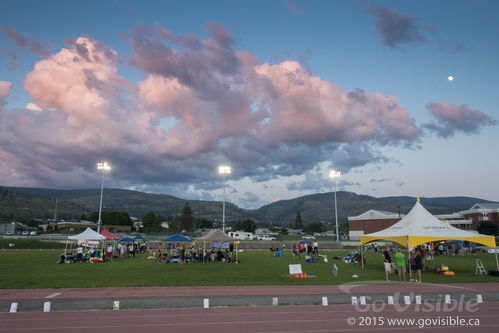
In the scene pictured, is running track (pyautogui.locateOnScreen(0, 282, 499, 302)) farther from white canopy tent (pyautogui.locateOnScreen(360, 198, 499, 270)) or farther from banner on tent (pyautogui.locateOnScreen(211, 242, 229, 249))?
banner on tent (pyautogui.locateOnScreen(211, 242, 229, 249))

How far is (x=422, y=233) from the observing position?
795 inches

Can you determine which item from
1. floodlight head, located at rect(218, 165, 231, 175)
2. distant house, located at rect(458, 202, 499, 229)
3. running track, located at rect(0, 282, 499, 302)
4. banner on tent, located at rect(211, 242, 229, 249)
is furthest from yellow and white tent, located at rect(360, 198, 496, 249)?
distant house, located at rect(458, 202, 499, 229)

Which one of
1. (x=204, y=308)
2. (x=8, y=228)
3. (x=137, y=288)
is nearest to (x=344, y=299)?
(x=204, y=308)

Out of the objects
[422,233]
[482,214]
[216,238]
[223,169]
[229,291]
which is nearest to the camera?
[229,291]

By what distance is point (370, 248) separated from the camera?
Answer: 50344mm

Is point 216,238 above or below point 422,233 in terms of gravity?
below

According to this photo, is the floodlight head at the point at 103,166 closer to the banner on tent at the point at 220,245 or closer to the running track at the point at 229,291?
the banner on tent at the point at 220,245

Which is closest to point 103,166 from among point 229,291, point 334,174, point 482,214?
point 334,174

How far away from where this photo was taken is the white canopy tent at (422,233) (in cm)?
1971

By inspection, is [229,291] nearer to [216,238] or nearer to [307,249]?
[216,238]

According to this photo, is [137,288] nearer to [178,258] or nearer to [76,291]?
[76,291]

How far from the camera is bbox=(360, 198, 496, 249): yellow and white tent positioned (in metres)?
19.7

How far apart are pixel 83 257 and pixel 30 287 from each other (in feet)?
51.4

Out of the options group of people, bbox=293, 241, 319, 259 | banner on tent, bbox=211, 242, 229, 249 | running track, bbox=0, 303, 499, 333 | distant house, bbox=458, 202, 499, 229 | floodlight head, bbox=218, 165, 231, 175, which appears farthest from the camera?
distant house, bbox=458, 202, 499, 229
